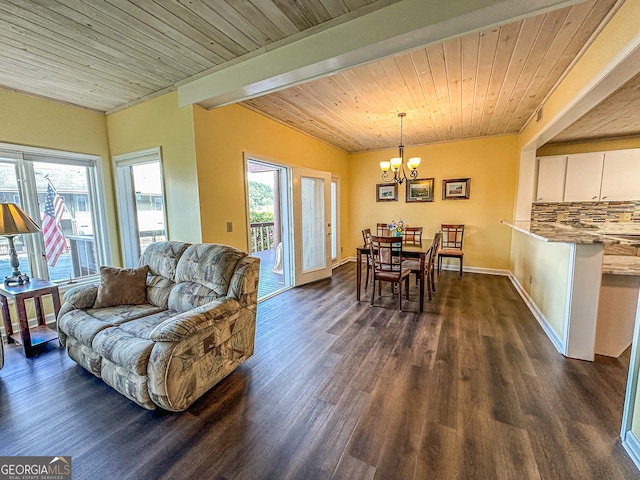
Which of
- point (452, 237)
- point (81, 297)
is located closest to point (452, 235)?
point (452, 237)

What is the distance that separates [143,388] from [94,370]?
2.13 ft

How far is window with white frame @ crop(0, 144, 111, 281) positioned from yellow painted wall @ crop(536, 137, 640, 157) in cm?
712

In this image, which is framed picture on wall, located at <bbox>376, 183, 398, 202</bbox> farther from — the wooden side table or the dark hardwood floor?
the wooden side table

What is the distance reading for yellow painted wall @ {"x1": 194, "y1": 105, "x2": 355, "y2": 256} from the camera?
9.51 feet

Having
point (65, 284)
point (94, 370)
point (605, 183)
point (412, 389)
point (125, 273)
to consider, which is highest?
point (605, 183)

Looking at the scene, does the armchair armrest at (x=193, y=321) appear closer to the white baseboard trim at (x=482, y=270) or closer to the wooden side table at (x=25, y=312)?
the wooden side table at (x=25, y=312)

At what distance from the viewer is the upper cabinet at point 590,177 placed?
3.89 metres

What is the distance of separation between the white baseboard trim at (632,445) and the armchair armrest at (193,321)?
2396 mm

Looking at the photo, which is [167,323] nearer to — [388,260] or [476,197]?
[388,260]

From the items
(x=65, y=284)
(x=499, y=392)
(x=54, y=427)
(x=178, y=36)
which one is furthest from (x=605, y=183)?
(x=65, y=284)

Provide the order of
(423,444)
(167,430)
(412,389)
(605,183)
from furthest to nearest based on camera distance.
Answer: (605,183)
(412,389)
(167,430)
(423,444)

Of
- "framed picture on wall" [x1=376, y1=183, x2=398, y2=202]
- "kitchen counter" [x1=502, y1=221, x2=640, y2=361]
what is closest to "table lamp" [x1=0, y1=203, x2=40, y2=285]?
"kitchen counter" [x1=502, y1=221, x2=640, y2=361]

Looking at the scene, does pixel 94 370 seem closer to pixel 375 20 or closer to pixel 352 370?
pixel 352 370

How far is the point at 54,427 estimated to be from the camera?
1.58 m
